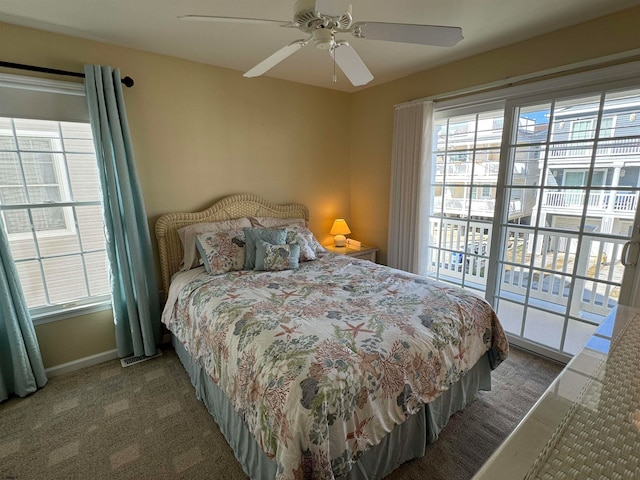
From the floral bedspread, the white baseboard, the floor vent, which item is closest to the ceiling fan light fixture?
the floral bedspread

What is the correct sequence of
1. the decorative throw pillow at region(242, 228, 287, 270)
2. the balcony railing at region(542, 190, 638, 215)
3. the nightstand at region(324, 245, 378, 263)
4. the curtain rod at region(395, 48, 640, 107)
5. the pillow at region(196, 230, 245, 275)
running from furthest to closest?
the nightstand at region(324, 245, 378, 263)
the decorative throw pillow at region(242, 228, 287, 270)
the pillow at region(196, 230, 245, 275)
the balcony railing at region(542, 190, 638, 215)
the curtain rod at region(395, 48, 640, 107)

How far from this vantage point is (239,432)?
158 cm

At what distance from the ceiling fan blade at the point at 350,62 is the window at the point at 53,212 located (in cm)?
207

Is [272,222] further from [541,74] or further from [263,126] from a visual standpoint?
[541,74]

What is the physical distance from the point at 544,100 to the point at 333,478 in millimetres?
2864

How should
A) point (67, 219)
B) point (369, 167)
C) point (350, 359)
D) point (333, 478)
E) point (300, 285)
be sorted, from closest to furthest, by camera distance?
point (333, 478) < point (350, 359) < point (300, 285) < point (67, 219) < point (369, 167)

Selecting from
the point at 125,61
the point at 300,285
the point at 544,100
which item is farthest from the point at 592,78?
the point at 125,61

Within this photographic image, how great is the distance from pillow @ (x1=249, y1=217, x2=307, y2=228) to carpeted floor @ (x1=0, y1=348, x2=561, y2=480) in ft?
4.83

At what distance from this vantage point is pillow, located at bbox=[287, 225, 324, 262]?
2.82 meters

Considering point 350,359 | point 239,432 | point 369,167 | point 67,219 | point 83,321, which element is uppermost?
point 369,167

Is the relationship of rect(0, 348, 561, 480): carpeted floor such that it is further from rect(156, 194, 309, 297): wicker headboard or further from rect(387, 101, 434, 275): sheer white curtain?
rect(387, 101, 434, 275): sheer white curtain

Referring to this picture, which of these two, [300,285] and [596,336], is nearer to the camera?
[596,336]

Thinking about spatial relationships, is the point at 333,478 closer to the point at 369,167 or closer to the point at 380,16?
the point at 380,16

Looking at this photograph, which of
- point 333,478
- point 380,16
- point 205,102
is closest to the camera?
point 333,478
